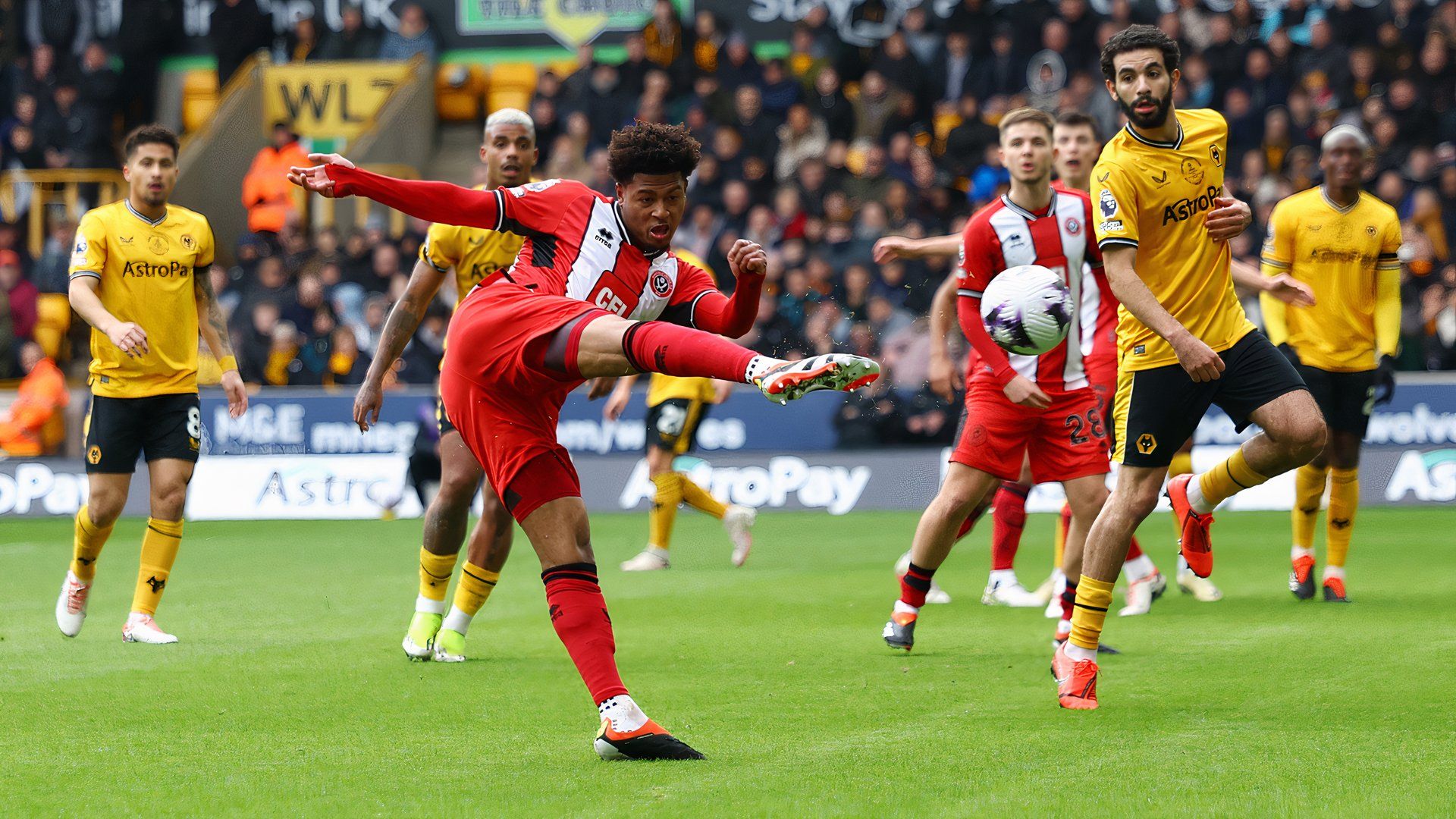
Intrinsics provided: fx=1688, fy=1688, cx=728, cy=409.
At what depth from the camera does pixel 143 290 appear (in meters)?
8.40

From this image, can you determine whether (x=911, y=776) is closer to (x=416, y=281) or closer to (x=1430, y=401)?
(x=416, y=281)

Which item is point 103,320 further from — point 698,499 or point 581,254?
point 698,499

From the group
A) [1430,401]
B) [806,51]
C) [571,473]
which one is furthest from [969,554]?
[806,51]

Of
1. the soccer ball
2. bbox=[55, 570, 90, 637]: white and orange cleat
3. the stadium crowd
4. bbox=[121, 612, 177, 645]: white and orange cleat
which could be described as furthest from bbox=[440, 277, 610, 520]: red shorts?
the stadium crowd

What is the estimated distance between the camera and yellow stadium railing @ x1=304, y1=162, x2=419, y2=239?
22.2 m

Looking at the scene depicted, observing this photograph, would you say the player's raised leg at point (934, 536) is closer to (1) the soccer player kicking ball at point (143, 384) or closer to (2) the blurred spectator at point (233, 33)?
(1) the soccer player kicking ball at point (143, 384)

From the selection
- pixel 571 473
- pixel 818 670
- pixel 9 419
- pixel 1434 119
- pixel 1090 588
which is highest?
pixel 1434 119

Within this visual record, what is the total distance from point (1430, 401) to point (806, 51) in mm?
8934

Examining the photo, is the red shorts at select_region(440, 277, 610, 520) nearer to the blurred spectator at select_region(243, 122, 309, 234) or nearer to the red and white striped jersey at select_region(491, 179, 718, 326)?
the red and white striped jersey at select_region(491, 179, 718, 326)

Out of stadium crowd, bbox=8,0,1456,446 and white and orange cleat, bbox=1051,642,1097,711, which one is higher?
stadium crowd, bbox=8,0,1456,446

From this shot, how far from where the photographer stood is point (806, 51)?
68.3ft

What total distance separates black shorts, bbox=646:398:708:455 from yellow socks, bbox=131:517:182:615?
4.32 metres

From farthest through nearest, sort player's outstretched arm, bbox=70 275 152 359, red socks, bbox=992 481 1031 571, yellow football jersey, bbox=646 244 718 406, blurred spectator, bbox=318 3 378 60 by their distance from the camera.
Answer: blurred spectator, bbox=318 3 378 60
yellow football jersey, bbox=646 244 718 406
red socks, bbox=992 481 1031 571
player's outstretched arm, bbox=70 275 152 359

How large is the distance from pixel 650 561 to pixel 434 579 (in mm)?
4401
